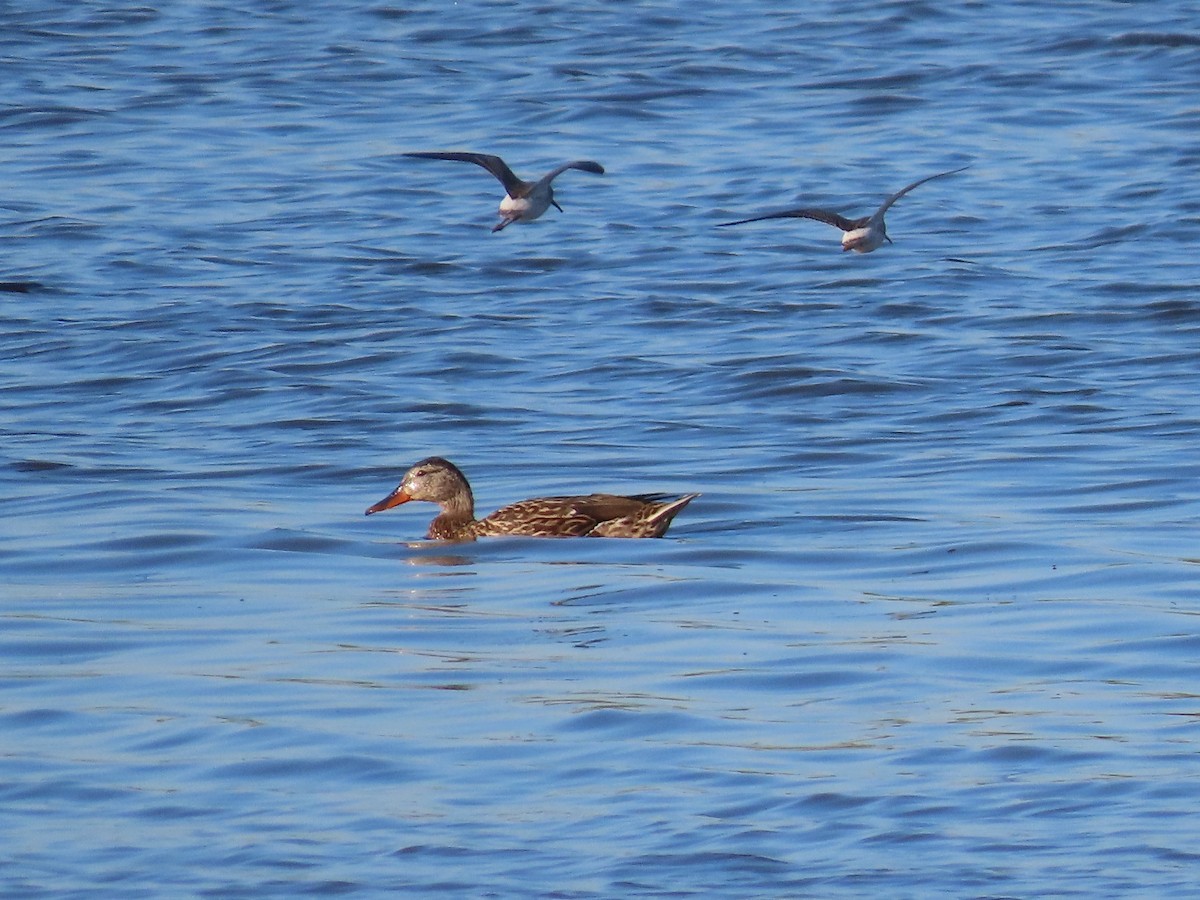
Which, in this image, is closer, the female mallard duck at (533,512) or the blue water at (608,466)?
the blue water at (608,466)

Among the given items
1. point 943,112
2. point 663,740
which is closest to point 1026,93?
point 943,112

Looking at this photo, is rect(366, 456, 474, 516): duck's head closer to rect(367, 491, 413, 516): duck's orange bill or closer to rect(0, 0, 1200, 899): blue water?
rect(367, 491, 413, 516): duck's orange bill

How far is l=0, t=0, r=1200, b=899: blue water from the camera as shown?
21.1 ft

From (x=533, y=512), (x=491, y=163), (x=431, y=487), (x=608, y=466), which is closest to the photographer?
(x=533, y=512)

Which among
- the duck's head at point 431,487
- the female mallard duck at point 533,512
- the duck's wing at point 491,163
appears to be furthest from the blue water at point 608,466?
the duck's wing at point 491,163

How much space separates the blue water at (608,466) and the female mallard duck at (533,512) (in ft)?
0.35

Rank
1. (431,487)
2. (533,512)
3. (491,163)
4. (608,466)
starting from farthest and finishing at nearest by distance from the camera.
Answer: (491,163) < (608,466) < (431,487) < (533,512)

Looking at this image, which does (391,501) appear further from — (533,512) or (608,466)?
(608,466)

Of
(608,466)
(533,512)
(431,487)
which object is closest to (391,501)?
(431,487)

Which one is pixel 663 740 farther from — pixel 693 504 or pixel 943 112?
pixel 943 112

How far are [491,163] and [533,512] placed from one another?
442cm

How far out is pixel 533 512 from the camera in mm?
10531

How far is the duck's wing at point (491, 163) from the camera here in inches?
537

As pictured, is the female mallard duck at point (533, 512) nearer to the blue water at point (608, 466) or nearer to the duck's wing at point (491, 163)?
the blue water at point (608, 466)
